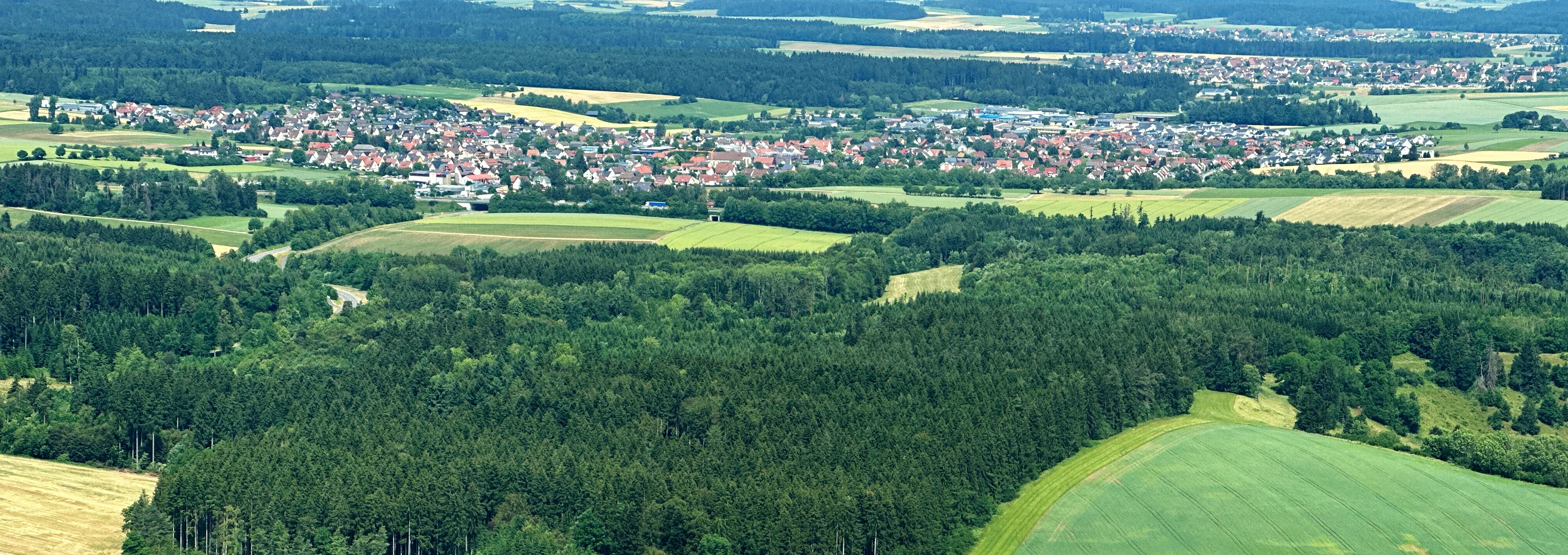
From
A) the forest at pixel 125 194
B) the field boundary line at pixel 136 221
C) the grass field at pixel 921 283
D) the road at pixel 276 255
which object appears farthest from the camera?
the forest at pixel 125 194

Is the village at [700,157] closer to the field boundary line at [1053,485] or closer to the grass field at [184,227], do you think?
the grass field at [184,227]

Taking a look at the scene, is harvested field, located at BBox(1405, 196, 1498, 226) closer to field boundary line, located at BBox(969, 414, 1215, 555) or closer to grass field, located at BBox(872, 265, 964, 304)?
grass field, located at BBox(872, 265, 964, 304)

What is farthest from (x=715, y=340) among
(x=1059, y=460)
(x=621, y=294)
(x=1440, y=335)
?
(x=1440, y=335)

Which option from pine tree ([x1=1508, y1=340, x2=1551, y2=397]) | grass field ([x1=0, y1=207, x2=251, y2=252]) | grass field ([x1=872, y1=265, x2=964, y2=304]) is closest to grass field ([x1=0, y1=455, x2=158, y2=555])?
grass field ([x1=872, y1=265, x2=964, y2=304])

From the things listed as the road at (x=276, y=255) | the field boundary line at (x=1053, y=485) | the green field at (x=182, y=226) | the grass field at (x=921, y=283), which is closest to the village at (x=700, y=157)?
the green field at (x=182, y=226)

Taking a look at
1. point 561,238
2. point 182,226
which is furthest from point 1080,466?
point 182,226

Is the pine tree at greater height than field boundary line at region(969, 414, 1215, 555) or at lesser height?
greater
